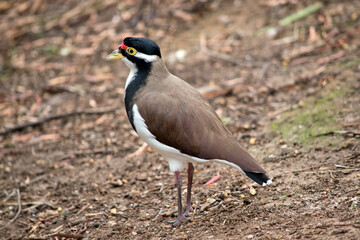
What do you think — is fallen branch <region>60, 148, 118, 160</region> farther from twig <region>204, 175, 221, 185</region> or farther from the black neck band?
the black neck band

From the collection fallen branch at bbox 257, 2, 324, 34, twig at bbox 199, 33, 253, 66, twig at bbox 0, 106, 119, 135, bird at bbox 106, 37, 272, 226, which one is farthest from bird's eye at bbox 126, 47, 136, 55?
fallen branch at bbox 257, 2, 324, 34

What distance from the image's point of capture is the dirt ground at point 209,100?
15.0 ft

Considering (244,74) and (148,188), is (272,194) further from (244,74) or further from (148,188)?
(244,74)

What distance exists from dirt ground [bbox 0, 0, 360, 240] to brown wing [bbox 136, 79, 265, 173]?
0.64 metres

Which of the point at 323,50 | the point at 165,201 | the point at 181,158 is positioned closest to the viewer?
the point at 181,158

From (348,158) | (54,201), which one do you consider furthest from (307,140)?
(54,201)

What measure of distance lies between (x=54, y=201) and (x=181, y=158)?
1.88 meters

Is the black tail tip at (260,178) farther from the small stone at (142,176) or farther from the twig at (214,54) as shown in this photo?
the twig at (214,54)

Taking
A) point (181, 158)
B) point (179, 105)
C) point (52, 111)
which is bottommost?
point (52, 111)

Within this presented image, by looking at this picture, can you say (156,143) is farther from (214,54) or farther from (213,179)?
(214,54)

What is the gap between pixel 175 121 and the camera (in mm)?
4465

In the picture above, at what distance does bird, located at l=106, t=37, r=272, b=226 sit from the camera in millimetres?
4402

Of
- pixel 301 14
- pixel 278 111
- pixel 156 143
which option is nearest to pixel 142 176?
pixel 156 143

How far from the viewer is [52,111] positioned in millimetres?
7656
